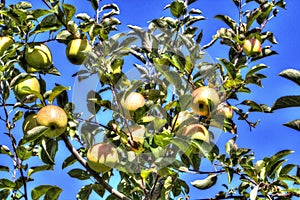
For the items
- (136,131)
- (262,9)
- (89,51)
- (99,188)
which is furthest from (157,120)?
(262,9)

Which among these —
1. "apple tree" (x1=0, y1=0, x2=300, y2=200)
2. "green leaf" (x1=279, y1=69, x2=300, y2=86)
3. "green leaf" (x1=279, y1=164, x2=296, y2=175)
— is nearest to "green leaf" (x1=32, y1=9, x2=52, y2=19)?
"apple tree" (x1=0, y1=0, x2=300, y2=200)

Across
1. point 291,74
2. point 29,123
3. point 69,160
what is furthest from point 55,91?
point 291,74

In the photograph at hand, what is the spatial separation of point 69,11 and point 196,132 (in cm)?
141

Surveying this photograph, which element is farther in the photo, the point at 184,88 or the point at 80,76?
the point at 80,76

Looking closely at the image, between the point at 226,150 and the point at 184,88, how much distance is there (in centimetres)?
59

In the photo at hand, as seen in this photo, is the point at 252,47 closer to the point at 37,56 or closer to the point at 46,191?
the point at 37,56

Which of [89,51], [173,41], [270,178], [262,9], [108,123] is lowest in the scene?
[270,178]

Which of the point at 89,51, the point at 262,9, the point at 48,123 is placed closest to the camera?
the point at 48,123

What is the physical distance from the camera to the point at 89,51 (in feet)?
11.8

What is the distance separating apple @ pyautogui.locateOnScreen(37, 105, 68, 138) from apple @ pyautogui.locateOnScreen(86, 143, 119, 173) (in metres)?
0.29

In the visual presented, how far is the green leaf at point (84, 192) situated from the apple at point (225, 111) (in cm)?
138

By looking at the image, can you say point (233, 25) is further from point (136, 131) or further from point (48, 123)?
point (48, 123)

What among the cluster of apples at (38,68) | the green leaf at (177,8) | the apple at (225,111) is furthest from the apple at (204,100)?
the cluster of apples at (38,68)

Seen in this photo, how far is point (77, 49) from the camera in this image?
3877 millimetres
